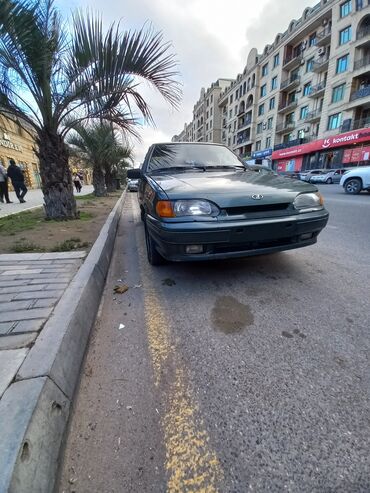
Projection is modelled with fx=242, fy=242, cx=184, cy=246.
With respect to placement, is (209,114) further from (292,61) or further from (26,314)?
(26,314)

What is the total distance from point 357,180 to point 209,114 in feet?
191

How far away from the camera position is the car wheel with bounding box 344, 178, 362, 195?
10.3m

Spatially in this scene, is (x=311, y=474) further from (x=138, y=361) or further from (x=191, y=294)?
(x=191, y=294)

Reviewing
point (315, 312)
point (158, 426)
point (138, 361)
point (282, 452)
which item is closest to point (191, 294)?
point (138, 361)

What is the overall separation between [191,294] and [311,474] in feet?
5.39

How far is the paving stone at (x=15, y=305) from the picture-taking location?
6.45ft

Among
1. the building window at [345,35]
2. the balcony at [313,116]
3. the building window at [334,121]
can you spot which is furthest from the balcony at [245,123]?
the building window at [345,35]

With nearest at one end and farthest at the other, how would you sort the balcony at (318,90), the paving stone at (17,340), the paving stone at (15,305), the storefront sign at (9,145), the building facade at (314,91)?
the paving stone at (17,340) → the paving stone at (15,305) → the storefront sign at (9,145) → the building facade at (314,91) → the balcony at (318,90)

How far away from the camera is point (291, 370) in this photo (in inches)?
60.4

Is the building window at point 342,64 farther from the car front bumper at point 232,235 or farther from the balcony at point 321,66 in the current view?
the car front bumper at point 232,235

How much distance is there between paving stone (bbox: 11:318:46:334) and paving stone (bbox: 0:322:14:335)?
39 mm

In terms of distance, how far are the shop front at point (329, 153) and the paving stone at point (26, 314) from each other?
27895 mm

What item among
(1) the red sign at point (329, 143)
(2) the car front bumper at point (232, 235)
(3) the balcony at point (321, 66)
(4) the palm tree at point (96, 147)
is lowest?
(2) the car front bumper at point (232, 235)

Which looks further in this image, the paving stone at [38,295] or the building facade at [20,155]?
the building facade at [20,155]
